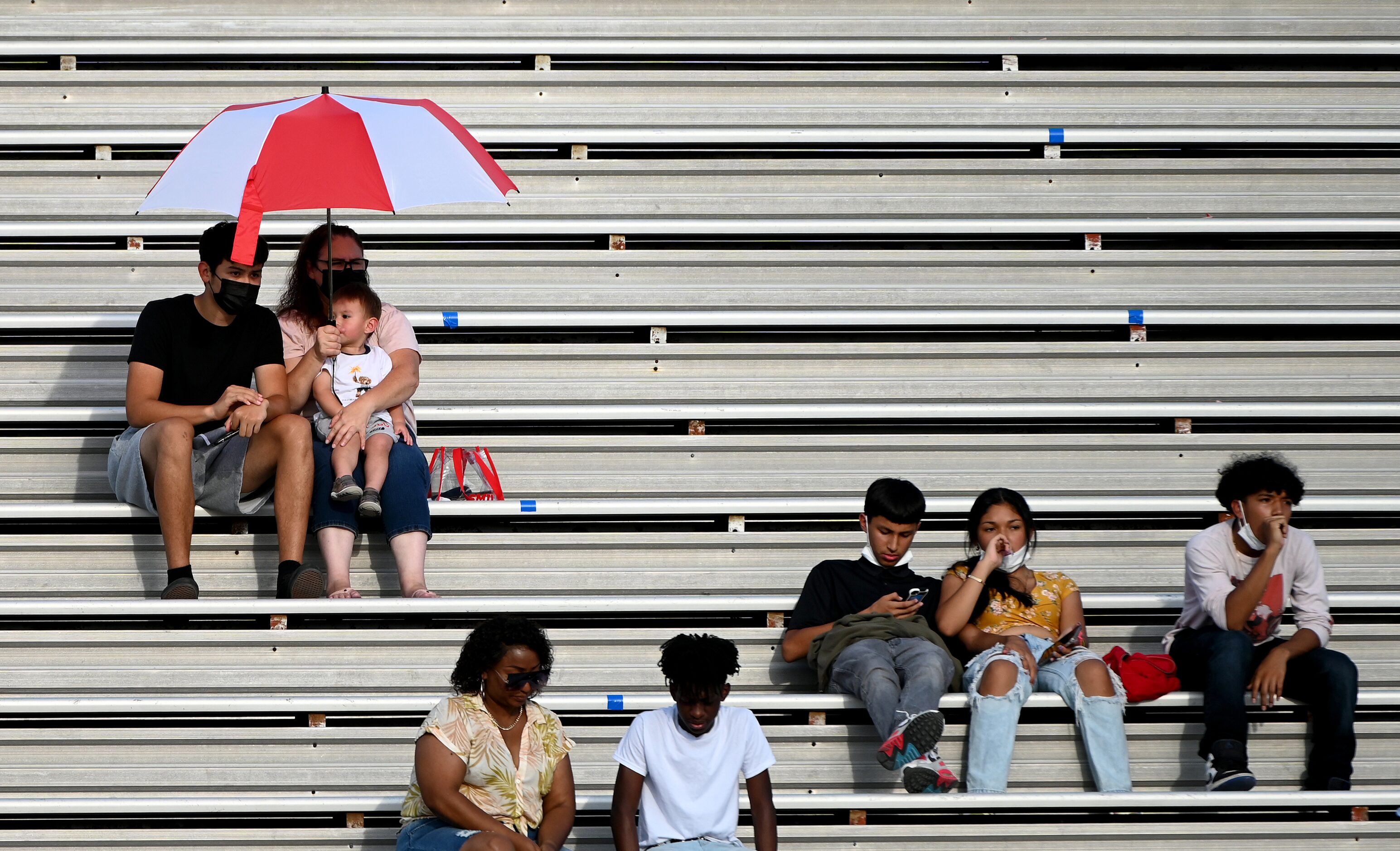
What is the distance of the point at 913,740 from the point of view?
3070 mm

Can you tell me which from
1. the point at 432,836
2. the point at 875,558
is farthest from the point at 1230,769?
the point at 432,836

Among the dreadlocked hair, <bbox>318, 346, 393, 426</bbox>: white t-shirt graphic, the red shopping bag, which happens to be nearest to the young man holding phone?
the dreadlocked hair

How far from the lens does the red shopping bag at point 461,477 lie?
3.83 meters

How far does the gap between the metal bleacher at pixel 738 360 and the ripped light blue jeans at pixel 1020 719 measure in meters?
0.06

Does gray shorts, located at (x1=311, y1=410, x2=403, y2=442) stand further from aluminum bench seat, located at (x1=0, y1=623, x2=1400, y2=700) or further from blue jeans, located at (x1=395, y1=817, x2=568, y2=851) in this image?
blue jeans, located at (x1=395, y1=817, x2=568, y2=851)

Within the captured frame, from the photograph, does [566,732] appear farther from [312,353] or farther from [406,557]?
[312,353]

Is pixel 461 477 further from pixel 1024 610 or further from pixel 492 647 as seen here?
pixel 1024 610

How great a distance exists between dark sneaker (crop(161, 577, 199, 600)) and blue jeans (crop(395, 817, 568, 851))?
928mm

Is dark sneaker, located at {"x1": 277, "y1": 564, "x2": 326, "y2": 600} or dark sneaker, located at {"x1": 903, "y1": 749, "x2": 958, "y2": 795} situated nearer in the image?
dark sneaker, located at {"x1": 903, "y1": 749, "x2": 958, "y2": 795}

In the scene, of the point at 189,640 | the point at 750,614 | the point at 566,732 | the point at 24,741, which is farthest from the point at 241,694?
the point at 750,614

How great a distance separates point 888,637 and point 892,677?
0.48 ft

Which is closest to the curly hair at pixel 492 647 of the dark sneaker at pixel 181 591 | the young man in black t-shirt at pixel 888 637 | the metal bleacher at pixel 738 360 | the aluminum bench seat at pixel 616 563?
the metal bleacher at pixel 738 360

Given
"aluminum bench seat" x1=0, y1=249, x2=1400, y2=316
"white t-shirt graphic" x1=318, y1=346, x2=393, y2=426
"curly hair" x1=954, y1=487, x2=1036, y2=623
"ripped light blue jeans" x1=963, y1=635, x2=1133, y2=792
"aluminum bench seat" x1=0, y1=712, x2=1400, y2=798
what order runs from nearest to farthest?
1. "ripped light blue jeans" x1=963, y1=635, x2=1133, y2=792
2. "aluminum bench seat" x1=0, y1=712, x2=1400, y2=798
3. "curly hair" x1=954, y1=487, x2=1036, y2=623
4. "white t-shirt graphic" x1=318, y1=346, x2=393, y2=426
5. "aluminum bench seat" x1=0, y1=249, x2=1400, y2=316

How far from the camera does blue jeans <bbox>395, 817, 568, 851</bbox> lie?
2793 mm
